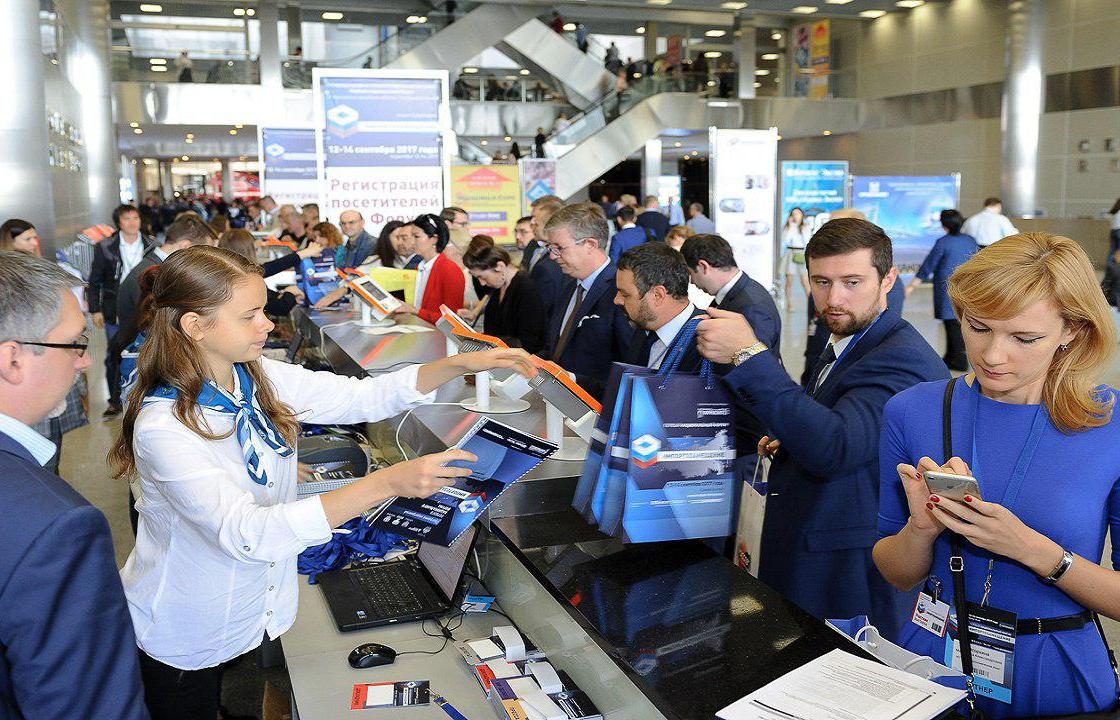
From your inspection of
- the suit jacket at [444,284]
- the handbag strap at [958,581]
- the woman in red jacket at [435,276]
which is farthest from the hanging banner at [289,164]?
the handbag strap at [958,581]

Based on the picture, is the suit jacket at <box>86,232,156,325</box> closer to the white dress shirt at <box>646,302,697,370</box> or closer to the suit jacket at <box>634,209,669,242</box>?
the suit jacket at <box>634,209,669,242</box>

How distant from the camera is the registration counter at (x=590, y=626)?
1.59 metres

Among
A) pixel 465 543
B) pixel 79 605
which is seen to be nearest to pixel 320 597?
pixel 465 543

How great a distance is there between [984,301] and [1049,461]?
0.92 feet

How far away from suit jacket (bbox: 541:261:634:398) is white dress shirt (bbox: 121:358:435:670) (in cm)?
195

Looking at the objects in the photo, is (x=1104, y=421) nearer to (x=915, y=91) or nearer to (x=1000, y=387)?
(x=1000, y=387)

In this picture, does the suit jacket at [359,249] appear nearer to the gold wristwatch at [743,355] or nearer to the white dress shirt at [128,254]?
the white dress shirt at [128,254]

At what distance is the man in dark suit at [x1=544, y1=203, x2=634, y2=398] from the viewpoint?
397 centimetres

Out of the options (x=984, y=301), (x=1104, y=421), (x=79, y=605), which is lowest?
(x=79, y=605)

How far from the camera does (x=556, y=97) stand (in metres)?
24.1

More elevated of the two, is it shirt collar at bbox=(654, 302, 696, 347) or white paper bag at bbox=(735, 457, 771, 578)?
shirt collar at bbox=(654, 302, 696, 347)

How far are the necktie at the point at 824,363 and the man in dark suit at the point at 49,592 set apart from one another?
168 cm

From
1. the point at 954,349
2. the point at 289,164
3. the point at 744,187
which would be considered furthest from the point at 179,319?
the point at 289,164

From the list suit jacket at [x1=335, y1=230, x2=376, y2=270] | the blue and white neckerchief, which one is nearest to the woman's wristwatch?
the blue and white neckerchief
